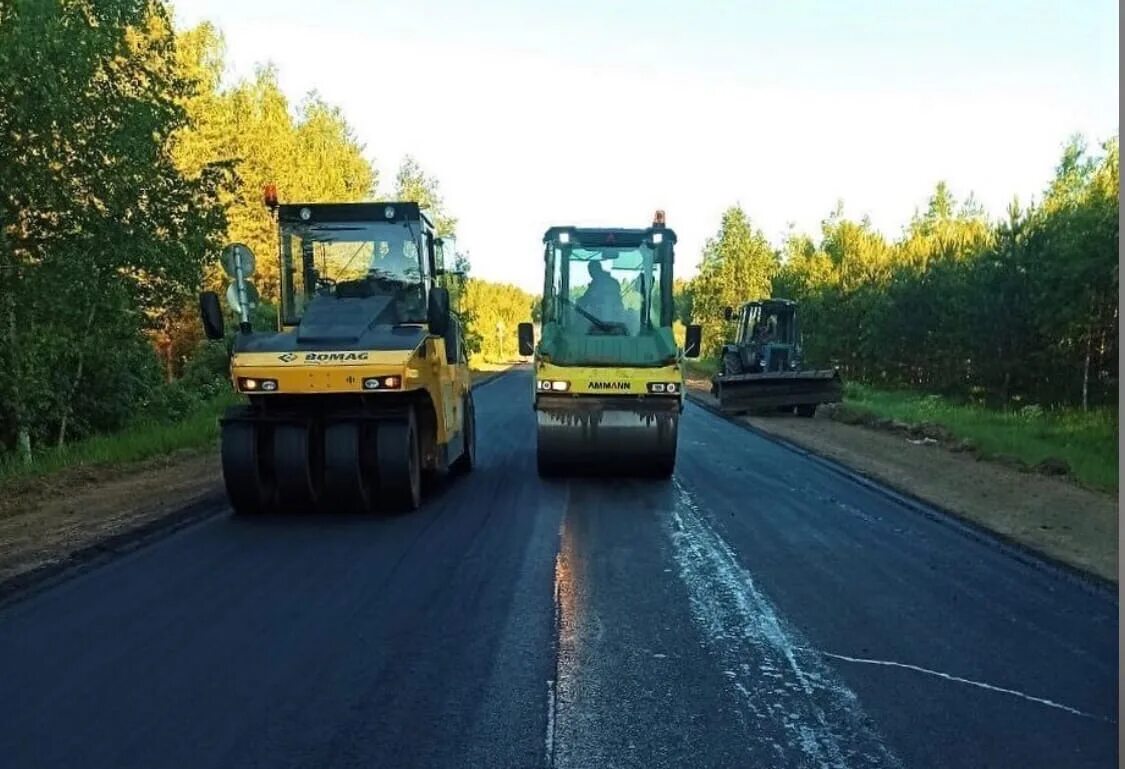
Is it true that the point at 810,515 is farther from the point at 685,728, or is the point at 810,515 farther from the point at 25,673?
the point at 25,673

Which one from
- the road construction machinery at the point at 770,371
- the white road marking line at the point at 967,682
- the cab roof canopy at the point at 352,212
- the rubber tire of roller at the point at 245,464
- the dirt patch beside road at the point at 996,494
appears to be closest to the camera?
the white road marking line at the point at 967,682

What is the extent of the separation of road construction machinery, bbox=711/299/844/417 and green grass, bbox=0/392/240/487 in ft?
41.2

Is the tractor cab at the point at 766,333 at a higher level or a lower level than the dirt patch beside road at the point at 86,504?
higher

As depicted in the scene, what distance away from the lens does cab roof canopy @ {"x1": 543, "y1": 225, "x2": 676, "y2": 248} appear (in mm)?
14211

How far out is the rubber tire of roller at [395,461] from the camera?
10.6 meters

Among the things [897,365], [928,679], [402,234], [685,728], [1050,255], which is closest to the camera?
[685,728]

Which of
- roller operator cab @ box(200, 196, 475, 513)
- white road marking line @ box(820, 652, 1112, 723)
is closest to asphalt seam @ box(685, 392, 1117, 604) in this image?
white road marking line @ box(820, 652, 1112, 723)

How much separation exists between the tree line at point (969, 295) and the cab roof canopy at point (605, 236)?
22.7 feet

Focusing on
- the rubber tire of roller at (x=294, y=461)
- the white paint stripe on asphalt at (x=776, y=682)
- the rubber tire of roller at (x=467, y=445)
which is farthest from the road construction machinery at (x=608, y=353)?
the white paint stripe on asphalt at (x=776, y=682)

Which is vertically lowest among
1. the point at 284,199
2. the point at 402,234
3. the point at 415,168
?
the point at 402,234

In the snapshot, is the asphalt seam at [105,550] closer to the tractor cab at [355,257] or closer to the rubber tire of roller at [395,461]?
the rubber tire of roller at [395,461]

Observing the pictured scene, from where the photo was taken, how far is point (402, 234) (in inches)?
483

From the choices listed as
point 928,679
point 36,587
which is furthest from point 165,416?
point 928,679

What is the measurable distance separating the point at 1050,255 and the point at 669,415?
2103 cm
